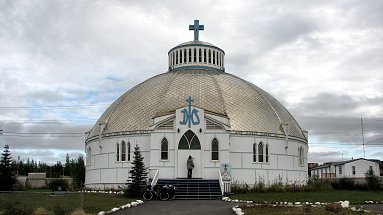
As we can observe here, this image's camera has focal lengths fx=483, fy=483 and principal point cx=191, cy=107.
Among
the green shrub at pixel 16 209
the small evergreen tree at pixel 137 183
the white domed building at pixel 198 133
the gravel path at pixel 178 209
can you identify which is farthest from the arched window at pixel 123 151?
the green shrub at pixel 16 209

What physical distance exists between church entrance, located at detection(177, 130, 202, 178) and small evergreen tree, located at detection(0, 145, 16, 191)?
13620 millimetres

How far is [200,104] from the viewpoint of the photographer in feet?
140

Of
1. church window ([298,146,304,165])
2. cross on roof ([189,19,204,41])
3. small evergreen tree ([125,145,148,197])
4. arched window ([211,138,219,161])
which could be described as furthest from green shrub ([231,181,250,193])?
cross on roof ([189,19,204,41])

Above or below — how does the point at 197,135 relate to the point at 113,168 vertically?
above

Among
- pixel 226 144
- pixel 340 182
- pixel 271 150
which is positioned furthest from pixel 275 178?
pixel 340 182

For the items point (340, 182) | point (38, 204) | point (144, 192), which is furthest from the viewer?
point (340, 182)

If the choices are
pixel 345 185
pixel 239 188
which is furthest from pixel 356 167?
pixel 239 188

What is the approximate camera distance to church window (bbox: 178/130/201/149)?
3906 cm

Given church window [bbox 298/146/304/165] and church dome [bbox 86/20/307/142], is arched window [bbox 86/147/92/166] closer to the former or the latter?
church dome [bbox 86/20/307/142]

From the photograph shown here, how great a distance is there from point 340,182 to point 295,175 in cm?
668

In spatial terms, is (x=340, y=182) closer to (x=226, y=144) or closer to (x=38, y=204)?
(x=226, y=144)

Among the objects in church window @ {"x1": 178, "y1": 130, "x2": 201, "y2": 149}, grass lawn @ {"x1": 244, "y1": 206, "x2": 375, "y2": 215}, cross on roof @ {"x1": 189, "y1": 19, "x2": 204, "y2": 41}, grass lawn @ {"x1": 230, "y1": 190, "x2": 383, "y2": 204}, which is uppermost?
cross on roof @ {"x1": 189, "y1": 19, "x2": 204, "y2": 41}

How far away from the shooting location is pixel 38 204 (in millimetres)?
22078

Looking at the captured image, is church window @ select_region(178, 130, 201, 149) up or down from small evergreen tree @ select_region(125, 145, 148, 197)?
up
